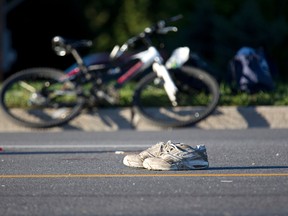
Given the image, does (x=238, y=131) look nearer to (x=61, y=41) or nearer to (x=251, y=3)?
(x=61, y=41)

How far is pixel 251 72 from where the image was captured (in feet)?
45.5

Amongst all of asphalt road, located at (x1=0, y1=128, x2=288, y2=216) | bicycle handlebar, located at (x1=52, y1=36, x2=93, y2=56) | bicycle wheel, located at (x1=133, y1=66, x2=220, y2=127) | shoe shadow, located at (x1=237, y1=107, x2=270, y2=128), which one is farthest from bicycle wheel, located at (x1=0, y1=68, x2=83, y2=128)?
shoe shadow, located at (x1=237, y1=107, x2=270, y2=128)

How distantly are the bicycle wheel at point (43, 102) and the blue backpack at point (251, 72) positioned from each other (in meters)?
2.19

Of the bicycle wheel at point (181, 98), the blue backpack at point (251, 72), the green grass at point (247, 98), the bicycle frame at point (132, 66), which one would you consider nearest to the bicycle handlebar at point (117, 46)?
the bicycle frame at point (132, 66)

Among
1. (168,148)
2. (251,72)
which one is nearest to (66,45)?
(251,72)

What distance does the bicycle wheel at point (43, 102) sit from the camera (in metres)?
13.5

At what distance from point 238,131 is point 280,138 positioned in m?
1.27

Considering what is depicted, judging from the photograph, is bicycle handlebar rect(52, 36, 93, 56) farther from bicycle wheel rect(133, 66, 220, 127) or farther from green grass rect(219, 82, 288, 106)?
green grass rect(219, 82, 288, 106)

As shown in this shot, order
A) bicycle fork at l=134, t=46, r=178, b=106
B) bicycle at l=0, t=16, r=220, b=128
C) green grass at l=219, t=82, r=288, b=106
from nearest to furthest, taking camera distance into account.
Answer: bicycle fork at l=134, t=46, r=178, b=106, bicycle at l=0, t=16, r=220, b=128, green grass at l=219, t=82, r=288, b=106

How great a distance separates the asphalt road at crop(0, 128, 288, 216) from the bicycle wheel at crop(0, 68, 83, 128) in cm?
190

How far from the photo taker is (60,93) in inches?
540

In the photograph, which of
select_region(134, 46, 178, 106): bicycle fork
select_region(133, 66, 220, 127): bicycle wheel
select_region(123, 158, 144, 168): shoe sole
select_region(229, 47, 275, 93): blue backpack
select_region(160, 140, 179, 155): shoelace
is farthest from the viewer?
select_region(229, 47, 275, 93): blue backpack

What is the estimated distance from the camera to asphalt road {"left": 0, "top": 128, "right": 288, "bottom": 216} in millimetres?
6656

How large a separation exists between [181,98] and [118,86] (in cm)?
84
